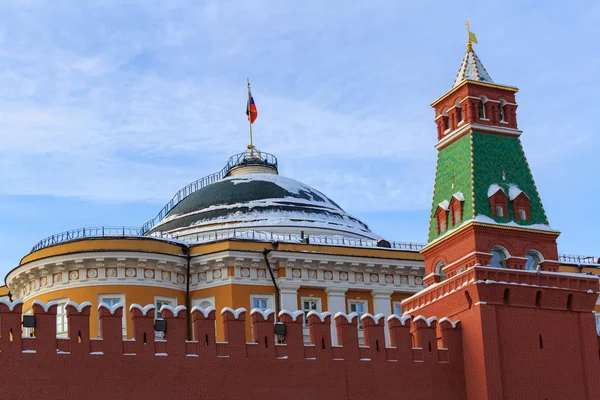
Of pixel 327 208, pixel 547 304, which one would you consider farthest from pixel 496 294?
pixel 327 208

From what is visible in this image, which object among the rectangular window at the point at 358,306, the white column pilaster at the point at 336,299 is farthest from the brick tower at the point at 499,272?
the rectangular window at the point at 358,306

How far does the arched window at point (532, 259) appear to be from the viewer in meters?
31.5

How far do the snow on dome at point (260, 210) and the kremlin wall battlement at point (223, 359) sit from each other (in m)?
12.6

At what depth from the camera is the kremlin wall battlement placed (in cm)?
2634

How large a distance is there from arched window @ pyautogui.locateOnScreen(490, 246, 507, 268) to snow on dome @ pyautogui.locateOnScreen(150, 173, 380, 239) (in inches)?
482

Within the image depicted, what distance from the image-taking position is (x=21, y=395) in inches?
1022

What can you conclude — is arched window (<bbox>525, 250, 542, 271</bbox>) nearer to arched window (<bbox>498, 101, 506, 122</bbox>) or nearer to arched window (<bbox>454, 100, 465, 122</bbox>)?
arched window (<bbox>498, 101, 506, 122</bbox>)

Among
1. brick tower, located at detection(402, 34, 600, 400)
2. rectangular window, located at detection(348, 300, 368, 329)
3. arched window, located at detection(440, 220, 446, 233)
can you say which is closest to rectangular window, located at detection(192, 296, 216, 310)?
rectangular window, located at detection(348, 300, 368, 329)

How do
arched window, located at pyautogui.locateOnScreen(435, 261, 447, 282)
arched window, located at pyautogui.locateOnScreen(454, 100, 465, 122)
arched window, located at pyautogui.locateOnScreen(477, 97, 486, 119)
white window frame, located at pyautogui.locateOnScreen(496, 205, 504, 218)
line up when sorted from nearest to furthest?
white window frame, located at pyautogui.locateOnScreen(496, 205, 504, 218) → arched window, located at pyautogui.locateOnScreen(435, 261, 447, 282) → arched window, located at pyautogui.locateOnScreen(477, 97, 486, 119) → arched window, located at pyautogui.locateOnScreen(454, 100, 465, 122)

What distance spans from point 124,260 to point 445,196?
10428mm

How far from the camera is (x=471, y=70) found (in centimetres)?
3331

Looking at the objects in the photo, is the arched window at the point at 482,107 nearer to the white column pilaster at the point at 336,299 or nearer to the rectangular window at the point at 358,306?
the white column pilaster at the point at 336,299

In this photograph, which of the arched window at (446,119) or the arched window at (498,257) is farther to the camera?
the arched window at (446,119)

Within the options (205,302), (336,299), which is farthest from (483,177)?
(205,302)
